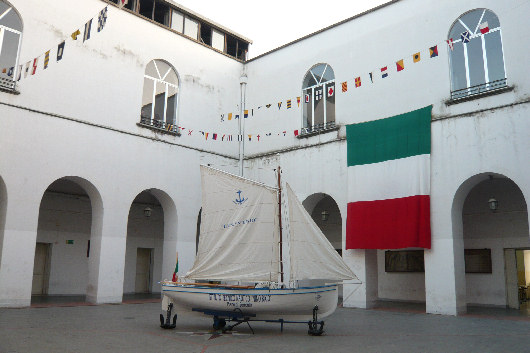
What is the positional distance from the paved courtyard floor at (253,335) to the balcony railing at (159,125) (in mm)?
7091

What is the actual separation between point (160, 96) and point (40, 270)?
858 cm

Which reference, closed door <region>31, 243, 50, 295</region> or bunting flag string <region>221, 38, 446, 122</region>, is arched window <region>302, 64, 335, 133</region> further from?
closed door <region>31, 243, 50, 295</region>

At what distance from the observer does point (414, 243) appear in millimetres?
13742

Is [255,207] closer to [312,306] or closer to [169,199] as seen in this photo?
[312,306]

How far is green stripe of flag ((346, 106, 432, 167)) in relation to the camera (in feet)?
47.1

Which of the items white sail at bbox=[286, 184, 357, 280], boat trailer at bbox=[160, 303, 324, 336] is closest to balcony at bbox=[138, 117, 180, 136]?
boat trailer at bbox=[160, 303, 324, 336]

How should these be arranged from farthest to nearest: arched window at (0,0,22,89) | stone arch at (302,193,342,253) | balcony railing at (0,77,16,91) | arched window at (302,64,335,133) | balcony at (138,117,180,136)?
stone arch at (302,193,342,253) → arched window at (302,64,335,133) → balcony at (138,117,180,136) → arched window at (0,0,22,89) → balcony railing at (0,77,16,91)

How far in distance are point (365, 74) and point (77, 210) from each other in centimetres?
1314

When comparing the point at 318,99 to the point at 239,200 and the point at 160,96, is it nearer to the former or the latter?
the point at 160,96

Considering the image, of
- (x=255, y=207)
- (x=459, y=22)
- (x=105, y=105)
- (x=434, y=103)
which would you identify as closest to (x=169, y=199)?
(x=105, y=105)

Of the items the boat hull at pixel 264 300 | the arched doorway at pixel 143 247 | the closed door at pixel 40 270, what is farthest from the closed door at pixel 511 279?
the closed door at pixel 40 270

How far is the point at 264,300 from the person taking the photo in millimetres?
9695

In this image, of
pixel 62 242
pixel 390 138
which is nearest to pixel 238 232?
pixel 390 138

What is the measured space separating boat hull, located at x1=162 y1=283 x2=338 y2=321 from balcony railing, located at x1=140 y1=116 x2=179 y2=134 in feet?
27.9
